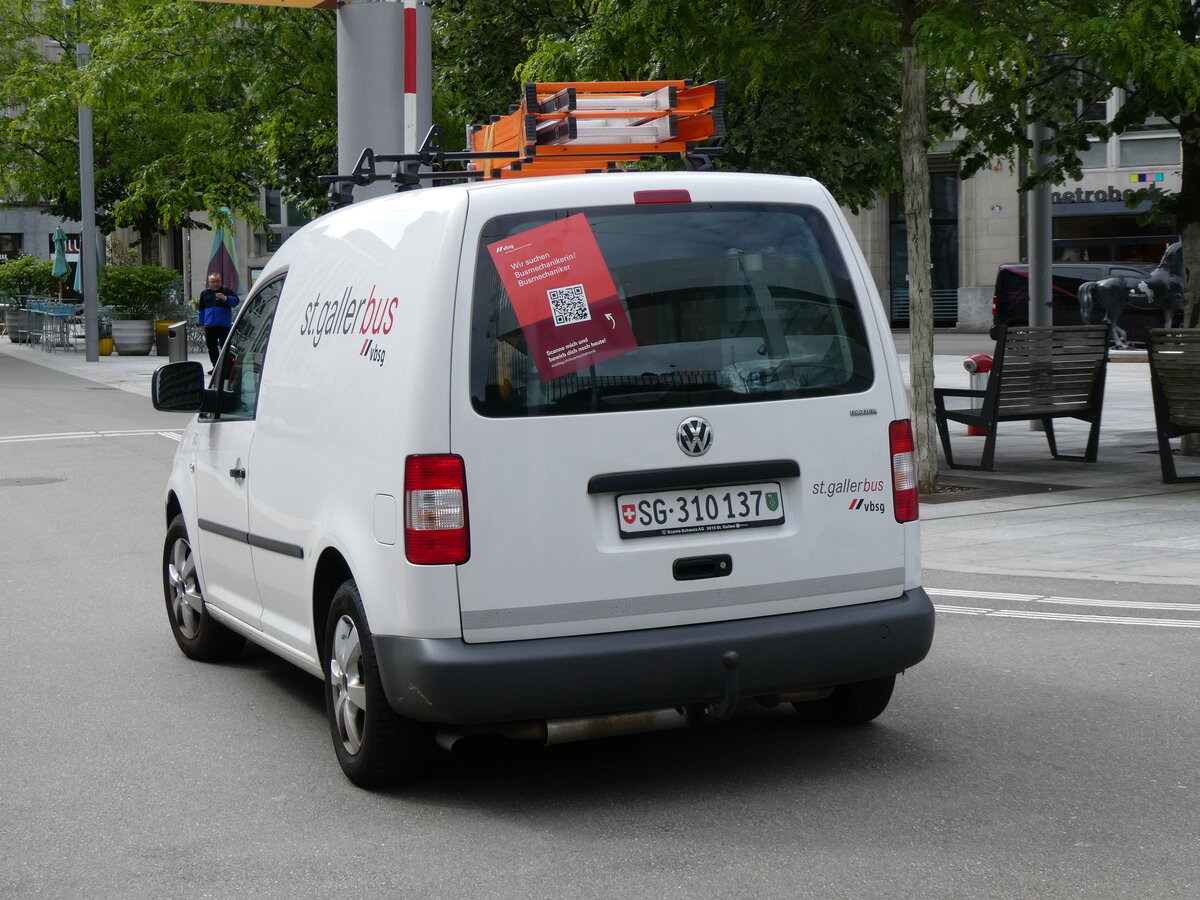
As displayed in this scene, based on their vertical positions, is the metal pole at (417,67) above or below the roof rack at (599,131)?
above

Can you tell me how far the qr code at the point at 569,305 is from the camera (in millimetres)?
4742

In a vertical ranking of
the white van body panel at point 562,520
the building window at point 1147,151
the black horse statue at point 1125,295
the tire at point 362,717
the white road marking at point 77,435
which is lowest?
the tire at point 362,717

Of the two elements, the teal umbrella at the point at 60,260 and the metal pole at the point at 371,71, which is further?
the teal umbrella at the point at 60,260

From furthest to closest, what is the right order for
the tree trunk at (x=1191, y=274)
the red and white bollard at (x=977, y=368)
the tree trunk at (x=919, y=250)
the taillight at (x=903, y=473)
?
1. the red and white bollard at (x=977, y=368)
2. the tree trunk at (x=1191, y=274)
3. the tree trunk at (x=919, y=250)
4. the taillight at (x=903, y=473)

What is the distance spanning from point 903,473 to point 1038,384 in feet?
27.8

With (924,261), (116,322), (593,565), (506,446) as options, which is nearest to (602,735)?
(593,565)

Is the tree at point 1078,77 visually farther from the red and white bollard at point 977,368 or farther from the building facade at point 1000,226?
the building facade at point 1000,226

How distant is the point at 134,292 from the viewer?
122 feet

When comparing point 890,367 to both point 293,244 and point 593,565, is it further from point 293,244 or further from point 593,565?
point 293,244

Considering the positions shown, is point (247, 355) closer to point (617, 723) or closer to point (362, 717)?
point (362, 717)

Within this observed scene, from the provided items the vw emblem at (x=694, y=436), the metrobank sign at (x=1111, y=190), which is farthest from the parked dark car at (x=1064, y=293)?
the vw emblem at (x=694, y=436)

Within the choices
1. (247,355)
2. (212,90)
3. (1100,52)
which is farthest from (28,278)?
(247,355)

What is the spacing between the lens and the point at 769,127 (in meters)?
17.9

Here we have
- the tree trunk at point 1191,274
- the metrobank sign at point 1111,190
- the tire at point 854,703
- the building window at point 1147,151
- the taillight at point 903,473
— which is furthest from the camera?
the building window at point 1147,151
